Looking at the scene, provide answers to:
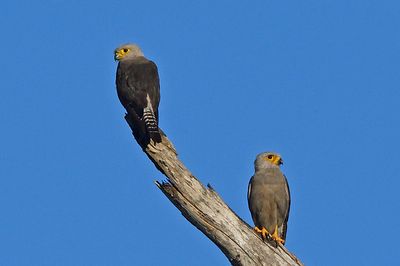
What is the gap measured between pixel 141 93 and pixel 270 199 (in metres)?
2.00

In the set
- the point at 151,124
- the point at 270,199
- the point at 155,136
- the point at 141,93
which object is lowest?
the point at 155,136

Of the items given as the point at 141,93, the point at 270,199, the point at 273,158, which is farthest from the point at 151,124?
the point at 273,158

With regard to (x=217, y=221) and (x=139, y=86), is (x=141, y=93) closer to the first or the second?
(x=139, y=86)

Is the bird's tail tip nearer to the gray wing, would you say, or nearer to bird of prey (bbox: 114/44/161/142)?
bird of prey (bbox: 114/44/161/142)

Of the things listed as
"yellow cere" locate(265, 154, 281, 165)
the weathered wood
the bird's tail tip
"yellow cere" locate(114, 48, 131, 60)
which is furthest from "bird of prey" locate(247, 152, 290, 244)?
"yellow cere" locate(114, 48, 131, 60)

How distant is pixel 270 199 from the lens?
28.1 ft

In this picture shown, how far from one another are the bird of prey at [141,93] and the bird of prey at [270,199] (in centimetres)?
159

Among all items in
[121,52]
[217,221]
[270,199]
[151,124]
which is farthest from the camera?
[121,52]

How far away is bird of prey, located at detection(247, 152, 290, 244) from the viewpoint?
8578 mm

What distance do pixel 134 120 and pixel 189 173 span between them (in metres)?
1.33

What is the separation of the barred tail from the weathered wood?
464mm

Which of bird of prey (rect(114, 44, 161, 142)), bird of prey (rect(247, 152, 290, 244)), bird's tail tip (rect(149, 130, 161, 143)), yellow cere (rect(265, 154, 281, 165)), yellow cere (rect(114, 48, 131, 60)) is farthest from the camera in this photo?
yellow cere (rect(114, 48, 131, 60))

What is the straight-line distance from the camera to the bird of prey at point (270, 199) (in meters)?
8.58

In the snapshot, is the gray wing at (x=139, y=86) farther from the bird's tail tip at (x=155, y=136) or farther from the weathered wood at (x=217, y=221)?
the weathered wood at (x=217, y=221)
